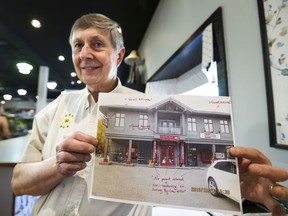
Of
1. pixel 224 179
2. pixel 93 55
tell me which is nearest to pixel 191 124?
pixel 224 179

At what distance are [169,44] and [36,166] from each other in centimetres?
176

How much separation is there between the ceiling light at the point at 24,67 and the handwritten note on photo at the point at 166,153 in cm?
420

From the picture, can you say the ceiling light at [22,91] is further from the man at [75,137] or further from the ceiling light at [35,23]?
the man at [75,137]

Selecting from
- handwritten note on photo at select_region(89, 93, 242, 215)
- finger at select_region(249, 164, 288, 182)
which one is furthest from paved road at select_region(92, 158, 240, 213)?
finger at select_region(249, 164, 288, 182)

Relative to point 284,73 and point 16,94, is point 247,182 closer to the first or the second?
point 284,73

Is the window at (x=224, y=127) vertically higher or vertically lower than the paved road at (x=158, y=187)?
higher

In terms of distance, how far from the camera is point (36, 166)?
0.65 metres

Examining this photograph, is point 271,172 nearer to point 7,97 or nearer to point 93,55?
point 93,55

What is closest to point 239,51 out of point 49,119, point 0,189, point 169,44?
point 49,119

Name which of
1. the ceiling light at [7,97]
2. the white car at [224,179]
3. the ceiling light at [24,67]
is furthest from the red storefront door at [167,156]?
the ceiling light at [24,67]

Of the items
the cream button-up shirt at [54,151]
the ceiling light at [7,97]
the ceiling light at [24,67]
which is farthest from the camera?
the ceiling light at [24,67]

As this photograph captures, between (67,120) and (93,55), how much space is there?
276mm

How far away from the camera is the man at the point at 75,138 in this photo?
600 mm

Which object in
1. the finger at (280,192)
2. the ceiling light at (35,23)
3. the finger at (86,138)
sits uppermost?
the ceiling light at (35,23)
